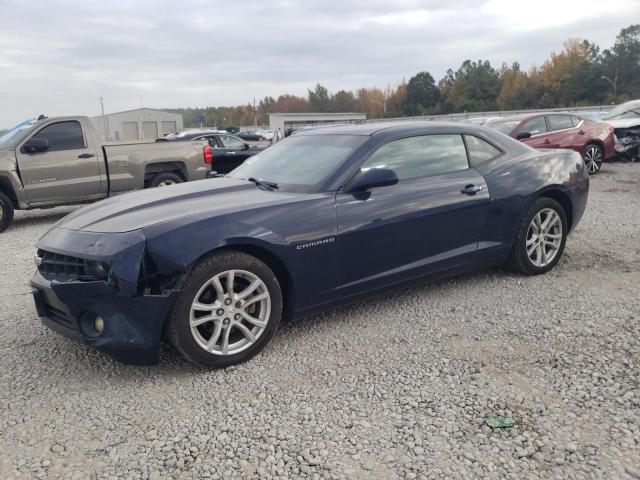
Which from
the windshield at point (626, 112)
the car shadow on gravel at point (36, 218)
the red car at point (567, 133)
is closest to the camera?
the car shadow on gravel at point (36, 218)

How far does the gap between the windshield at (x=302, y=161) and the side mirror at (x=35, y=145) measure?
5.25 meters

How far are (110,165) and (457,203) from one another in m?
6.82

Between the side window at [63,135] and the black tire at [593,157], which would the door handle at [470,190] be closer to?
the side window at [63,135]

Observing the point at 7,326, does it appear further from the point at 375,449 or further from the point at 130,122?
the point at 130,122

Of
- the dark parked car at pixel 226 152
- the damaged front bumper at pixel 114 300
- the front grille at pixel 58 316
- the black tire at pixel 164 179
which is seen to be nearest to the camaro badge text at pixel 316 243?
the damaged front bumper at pixel 114 300

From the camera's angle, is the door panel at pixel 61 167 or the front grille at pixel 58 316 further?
the door panel at pixel 61 167

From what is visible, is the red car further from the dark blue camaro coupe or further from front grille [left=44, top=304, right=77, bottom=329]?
front grille [left=44, top=304, right=77, bottom=329]

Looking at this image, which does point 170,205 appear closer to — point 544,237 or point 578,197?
point 544,237

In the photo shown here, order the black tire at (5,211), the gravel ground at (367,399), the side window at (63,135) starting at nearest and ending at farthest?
the gravel ground at (367,399) < the black tire at (5,211) < the side window at (63,135)

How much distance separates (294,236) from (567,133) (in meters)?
10.6

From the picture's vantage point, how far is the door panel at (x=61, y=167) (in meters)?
8.54

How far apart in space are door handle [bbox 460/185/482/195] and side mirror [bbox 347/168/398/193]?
2.73ft

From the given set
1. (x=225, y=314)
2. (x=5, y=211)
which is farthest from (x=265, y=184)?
(x=5, y=211)

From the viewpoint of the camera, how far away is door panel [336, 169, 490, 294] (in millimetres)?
3775
